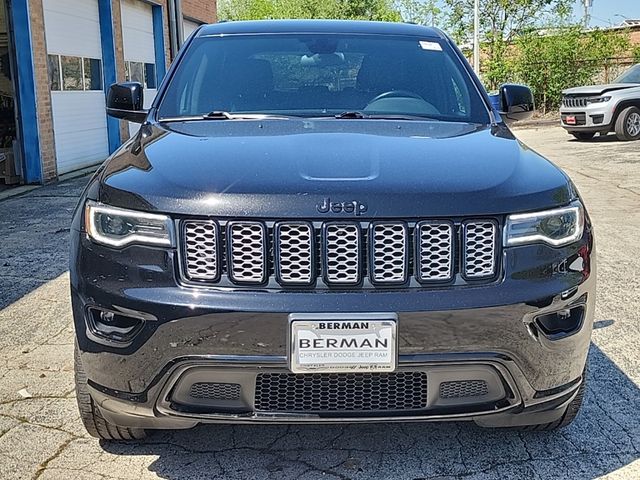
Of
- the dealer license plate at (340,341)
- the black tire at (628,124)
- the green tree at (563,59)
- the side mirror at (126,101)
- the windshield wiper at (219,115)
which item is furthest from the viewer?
the green tree at (563,59)

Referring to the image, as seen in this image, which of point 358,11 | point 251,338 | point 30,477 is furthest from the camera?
point 358,11

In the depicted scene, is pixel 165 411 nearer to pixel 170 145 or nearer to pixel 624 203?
pixel 170 145

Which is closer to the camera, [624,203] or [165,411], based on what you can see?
[165,411]

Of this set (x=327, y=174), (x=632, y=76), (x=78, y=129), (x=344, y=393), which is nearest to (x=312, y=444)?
(x=344, y=393)

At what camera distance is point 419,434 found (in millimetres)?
3264

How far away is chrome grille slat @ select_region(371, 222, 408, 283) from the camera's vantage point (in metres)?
2.54

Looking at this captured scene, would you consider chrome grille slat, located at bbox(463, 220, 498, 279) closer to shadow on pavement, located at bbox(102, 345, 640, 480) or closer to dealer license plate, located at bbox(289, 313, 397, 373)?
dealer license plate, located at bbox(289, 313, 397, 373)

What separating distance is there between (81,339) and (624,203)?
803 cm

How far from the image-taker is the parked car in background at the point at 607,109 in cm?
1677

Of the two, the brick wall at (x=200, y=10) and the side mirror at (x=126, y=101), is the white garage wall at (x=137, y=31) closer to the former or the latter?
the brick wall at (x=200, y=10)

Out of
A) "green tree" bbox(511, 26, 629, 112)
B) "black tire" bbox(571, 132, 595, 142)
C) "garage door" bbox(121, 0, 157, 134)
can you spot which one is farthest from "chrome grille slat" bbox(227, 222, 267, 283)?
"green tree" bbox(511, 26, 629, 112)

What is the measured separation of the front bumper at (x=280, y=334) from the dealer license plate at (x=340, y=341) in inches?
1.1

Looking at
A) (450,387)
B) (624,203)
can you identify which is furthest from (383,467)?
(624,203)

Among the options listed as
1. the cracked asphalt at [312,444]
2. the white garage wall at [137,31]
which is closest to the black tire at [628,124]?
the white garage wall at [137,31]
